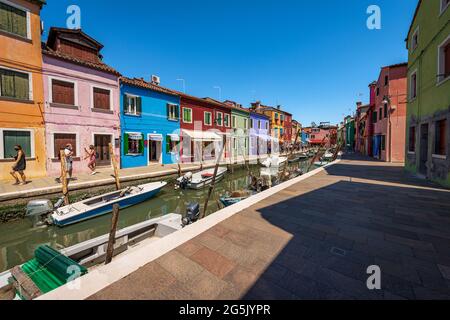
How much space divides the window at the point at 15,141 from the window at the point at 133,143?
513cm

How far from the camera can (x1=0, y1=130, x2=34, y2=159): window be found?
9.64 metres

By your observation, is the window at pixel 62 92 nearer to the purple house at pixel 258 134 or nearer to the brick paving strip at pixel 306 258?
the brick paving strip at pixel 306 258

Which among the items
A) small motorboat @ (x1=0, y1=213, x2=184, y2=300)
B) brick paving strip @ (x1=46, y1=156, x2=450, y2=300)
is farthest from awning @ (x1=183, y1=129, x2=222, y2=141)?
brick paving strip @ (x1=46, y1=156, x2=450, y2=300)

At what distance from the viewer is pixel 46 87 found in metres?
10.8

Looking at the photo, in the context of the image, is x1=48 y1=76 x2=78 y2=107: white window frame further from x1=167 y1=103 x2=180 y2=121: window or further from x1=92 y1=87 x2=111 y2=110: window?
x1=167 y1=103 x2=180 y2=121: window

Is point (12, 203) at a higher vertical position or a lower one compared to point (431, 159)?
lower

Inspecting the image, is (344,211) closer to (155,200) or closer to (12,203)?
(155,200)

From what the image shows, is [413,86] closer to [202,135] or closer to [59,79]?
[202,135]

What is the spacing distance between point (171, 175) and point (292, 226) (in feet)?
37.0

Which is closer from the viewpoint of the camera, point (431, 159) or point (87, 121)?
point (431, 159)

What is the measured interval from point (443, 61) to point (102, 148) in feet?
60.7

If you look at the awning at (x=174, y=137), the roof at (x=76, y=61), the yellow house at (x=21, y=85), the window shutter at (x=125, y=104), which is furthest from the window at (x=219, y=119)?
the yellow house at (x=21, y=85)
